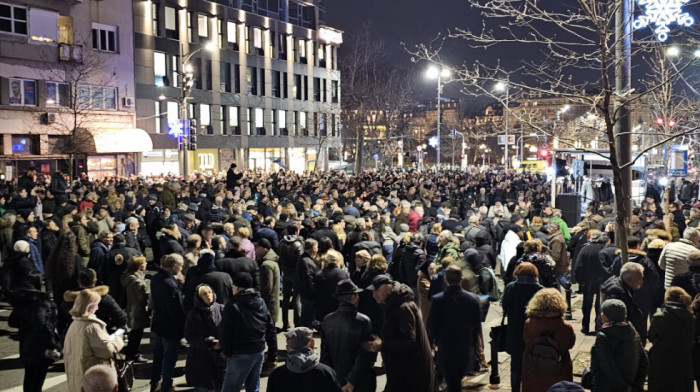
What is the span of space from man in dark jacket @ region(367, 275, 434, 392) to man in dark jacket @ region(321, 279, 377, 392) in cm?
Answer: 15

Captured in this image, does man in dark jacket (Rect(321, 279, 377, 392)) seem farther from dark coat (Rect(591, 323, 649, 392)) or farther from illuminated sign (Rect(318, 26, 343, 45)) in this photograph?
illuminated sign (Rect(318, 26, 343, 45))

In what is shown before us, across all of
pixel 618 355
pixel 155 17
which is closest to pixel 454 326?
pixel 618 355

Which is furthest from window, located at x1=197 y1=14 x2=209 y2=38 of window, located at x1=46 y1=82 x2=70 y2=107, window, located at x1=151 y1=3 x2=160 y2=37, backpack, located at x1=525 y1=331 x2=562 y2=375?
backpack, located at x1=525 y1=331 x2=562 y2=375

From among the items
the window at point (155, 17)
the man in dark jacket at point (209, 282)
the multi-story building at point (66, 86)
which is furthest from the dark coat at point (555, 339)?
the window at point (155, 17)

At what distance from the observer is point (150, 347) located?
1055 centimetres

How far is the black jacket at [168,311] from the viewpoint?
26.7ft

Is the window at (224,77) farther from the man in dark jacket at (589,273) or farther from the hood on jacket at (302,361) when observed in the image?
the hood on jacket at (302,361)

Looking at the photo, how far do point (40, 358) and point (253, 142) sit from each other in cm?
5181

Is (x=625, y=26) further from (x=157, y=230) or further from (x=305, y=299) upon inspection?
(x=157, y=230)

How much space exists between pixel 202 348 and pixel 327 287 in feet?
7.24

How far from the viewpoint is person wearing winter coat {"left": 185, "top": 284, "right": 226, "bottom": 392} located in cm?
736

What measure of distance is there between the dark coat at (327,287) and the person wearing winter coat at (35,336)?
10.5 feet

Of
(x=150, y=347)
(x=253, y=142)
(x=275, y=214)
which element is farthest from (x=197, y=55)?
(x=150, y=347)

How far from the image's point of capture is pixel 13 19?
3522 cm
